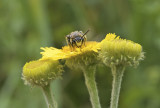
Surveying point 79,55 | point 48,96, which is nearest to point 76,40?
point 79,55

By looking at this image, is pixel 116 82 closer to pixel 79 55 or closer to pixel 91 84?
pixel 91 84

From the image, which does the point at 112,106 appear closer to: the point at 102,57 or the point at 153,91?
the point at 102,57

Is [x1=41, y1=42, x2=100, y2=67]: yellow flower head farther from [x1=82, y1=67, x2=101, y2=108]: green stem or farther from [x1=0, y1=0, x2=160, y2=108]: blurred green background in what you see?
[x1=0, y1=0, x2=160, y2=108]: blurred green background

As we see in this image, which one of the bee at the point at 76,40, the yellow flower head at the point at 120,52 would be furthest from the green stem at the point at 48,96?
the yellow flower head at the point at 120,52

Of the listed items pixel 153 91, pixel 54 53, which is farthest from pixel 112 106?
pixel 153 91

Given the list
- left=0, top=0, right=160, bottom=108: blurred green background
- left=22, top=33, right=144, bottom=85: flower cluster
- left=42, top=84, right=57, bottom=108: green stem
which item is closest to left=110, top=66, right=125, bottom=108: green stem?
left=22, top=33, right=144, bottom=85: flower cluster

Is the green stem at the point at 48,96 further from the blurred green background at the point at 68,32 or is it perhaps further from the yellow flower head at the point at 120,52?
the blurred green background at the point at 68,32
